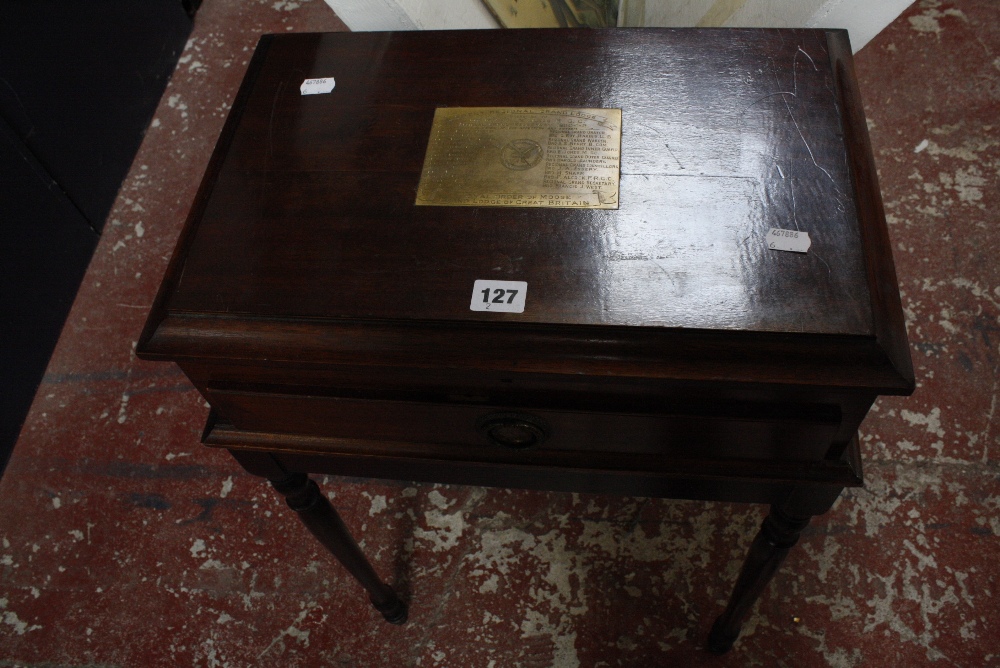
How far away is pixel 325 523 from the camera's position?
1.36 metres

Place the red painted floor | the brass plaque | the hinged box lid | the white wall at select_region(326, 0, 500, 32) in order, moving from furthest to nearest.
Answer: the red painted floor → the white wall at select_region(326, 0, 500, 32) → the brass plaque → the hinged box lid

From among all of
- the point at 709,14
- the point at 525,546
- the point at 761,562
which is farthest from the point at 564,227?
the point at 525,546

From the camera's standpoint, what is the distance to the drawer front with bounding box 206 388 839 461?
3.27 ft

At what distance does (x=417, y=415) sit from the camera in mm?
1076

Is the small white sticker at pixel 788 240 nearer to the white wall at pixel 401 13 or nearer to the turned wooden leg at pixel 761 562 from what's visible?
the turned wooden leg at pixel 761 562

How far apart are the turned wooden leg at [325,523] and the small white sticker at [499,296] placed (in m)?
0.52

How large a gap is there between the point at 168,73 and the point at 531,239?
230cm

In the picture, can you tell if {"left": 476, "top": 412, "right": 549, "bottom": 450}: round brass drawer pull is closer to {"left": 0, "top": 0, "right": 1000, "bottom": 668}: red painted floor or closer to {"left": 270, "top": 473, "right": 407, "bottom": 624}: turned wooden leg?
{"left": 270, "top": 473, "right": 407, "bottom": 624}: turned wooden leg

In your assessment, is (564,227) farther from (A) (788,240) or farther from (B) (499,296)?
(A) (788,240)

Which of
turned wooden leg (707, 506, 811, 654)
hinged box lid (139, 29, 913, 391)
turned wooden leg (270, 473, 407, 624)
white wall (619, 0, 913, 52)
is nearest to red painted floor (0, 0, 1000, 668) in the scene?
turned wooden leg (707, 506, 811, 654)

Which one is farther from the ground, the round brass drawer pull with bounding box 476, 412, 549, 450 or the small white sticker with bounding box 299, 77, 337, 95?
the small white sticker with bounding box 299, 77, 337, 95

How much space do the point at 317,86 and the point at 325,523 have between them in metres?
0.75

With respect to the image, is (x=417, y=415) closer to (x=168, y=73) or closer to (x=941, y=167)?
(x=941, y=167)

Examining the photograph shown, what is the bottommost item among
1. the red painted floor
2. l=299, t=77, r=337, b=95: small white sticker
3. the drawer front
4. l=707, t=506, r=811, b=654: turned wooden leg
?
the red painted floor
